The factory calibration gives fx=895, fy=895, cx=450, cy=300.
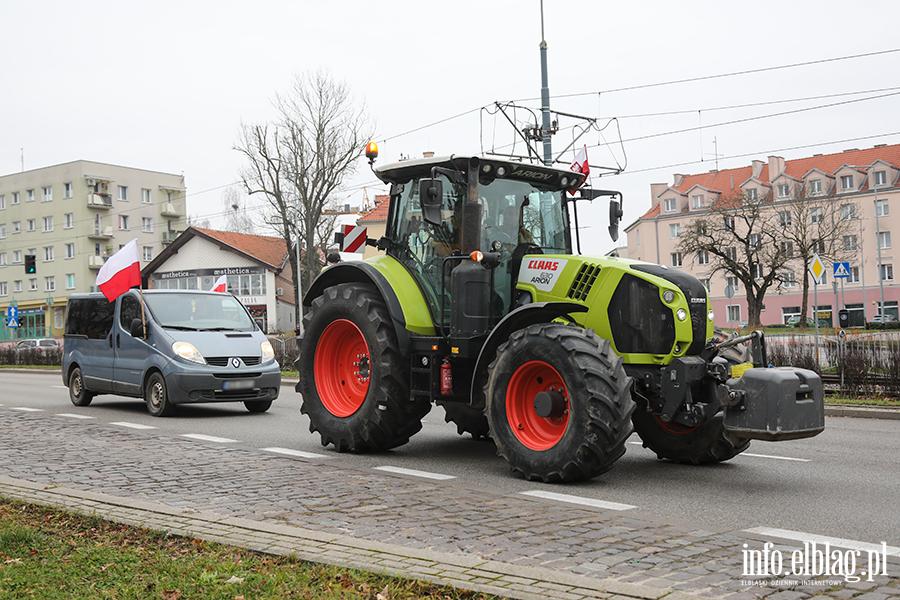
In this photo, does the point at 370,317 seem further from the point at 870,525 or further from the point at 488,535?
the point at 870,525

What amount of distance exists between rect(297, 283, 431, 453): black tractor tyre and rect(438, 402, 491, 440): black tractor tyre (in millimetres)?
537

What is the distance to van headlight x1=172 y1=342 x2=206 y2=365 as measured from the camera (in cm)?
1380

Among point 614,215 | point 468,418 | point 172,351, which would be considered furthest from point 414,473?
point 172,351

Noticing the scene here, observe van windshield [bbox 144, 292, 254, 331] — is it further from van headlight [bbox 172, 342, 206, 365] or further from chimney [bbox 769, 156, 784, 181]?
chimney [bbox 769, 156, 784, 181]

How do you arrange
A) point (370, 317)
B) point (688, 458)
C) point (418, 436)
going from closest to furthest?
point (688, 458) < point (370, 317) < point (418, 436)

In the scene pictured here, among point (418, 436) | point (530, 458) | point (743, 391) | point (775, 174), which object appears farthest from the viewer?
point (775, 174)

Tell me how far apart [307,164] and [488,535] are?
154 feet

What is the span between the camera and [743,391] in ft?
23.4

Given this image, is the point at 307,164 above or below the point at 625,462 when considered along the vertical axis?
above

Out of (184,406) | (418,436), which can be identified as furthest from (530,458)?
(184,406)

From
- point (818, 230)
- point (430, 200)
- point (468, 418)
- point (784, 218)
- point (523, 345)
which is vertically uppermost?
point (784, 218)

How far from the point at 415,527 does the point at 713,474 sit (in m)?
3.37

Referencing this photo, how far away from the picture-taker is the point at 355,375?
9.99 meters

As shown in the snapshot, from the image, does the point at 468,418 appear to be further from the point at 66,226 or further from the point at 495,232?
the point at 66,226
